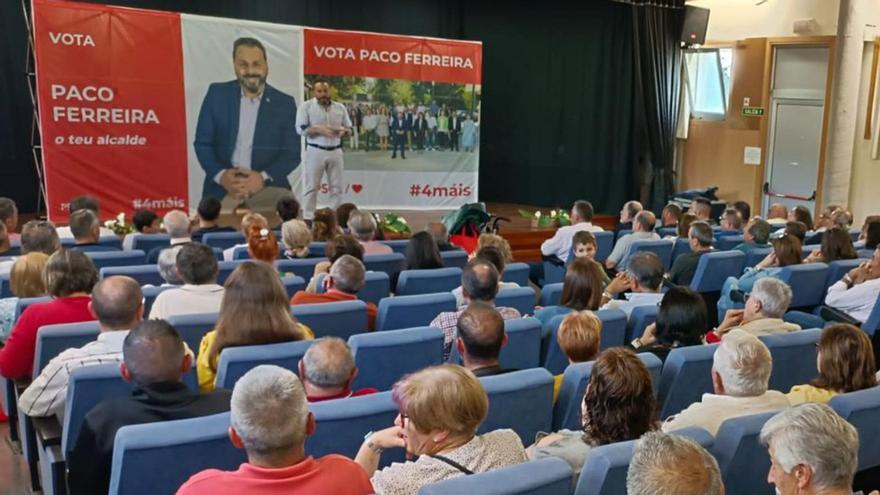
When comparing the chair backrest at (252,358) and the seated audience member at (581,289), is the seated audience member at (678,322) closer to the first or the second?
the seated audience member at (581,289)

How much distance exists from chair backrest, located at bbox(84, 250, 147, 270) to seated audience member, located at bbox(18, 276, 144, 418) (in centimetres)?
214

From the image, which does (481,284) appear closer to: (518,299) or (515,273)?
(518,299)

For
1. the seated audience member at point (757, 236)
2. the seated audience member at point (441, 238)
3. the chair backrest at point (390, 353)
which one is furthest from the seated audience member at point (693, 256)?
the chair backrest at point (390, 353)

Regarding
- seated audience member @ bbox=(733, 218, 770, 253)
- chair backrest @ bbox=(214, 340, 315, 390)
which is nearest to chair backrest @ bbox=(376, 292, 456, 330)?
chair backrest @ bbox=(214, 340, 315, 390)

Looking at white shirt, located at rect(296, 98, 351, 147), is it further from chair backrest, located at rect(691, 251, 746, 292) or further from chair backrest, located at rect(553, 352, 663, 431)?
chair backrest, located at rect(553, 352, 663, 431)

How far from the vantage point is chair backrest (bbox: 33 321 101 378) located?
3.23 metres

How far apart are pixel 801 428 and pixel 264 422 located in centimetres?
129

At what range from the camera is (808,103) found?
11.2 meters

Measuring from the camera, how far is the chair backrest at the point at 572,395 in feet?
10.0

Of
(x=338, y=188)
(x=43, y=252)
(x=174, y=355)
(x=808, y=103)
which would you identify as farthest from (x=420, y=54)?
(x=174, y=355)

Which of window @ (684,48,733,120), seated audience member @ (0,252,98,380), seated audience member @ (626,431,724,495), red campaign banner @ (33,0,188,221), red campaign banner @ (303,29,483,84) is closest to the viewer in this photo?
seated audience member @ (626,431,724,495)

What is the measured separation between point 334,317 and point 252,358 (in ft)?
3.09

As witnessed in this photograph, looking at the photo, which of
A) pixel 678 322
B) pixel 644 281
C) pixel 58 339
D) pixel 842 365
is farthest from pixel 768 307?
pixel 58 339

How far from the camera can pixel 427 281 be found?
5.09m
